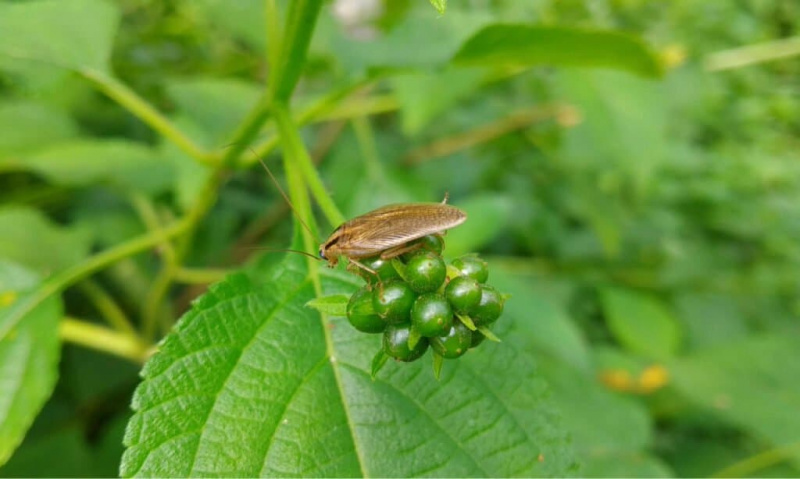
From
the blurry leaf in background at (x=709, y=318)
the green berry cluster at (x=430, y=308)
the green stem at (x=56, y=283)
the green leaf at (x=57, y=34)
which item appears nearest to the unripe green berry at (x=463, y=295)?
the green berry cluster at (x=430, y=308)

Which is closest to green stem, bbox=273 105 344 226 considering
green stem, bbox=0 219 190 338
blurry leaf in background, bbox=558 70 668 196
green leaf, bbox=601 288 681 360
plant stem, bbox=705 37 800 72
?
green stem, bbox=0 219 190 338

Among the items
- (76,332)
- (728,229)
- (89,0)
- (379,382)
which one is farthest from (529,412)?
(728,229)

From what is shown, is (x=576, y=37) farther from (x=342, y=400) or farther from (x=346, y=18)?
(x=346, y=18)

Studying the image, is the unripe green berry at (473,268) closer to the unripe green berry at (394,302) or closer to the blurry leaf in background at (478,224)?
the unripe green berry at (394,302)

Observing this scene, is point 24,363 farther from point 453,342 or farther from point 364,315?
point 453,342

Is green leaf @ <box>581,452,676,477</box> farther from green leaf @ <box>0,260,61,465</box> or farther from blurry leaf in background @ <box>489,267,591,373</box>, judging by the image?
green leaf @ <box>0,260,61,465</box>

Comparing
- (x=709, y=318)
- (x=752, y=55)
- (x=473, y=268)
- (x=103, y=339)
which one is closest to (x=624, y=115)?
(x=752, y=55)

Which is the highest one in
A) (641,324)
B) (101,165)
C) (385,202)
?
(101,165)
